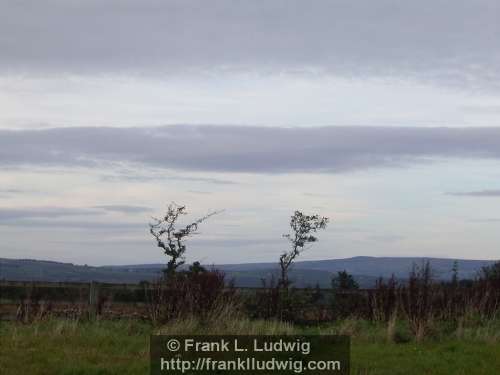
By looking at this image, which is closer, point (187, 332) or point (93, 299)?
point (187, 332)

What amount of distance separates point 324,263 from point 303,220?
299ft

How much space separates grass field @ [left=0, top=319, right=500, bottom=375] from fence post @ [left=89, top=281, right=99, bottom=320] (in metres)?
0.82

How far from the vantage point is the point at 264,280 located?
17.5 metres

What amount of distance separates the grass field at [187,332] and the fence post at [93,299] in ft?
2.70

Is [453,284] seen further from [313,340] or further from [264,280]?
[313,340]

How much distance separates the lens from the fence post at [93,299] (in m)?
15.8

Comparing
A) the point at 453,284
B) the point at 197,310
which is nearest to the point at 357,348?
the point at 197,310

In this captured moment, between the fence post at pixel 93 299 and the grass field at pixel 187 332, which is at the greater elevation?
the fence post at pixel 93 299

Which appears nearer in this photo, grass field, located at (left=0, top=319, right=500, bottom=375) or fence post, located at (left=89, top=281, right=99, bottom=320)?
grass field, located at (left=0, top=319, right=500, bottom=375)

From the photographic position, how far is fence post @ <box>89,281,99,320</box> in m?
15.8

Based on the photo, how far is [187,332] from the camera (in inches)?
515

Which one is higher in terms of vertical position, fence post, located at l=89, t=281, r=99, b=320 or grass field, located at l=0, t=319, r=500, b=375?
fence post, located at l=89, t=281, r=99, b=320

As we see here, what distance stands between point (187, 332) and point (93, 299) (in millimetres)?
3510

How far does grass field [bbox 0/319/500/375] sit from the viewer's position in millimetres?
10414
